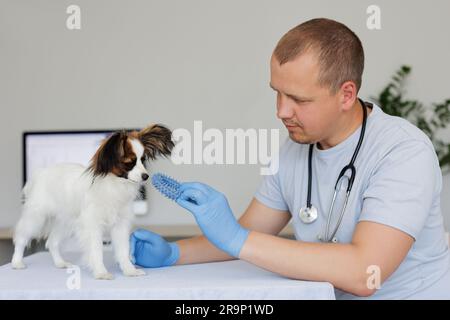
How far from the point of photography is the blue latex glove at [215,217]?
47.5 inches

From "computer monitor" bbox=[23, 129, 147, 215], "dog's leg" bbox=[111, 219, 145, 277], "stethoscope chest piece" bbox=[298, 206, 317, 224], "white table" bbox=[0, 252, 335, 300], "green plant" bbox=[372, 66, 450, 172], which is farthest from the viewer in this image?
"computer monitor" bbox=[23, 129, 147, 215]

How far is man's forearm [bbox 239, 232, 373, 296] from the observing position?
1.17 metres

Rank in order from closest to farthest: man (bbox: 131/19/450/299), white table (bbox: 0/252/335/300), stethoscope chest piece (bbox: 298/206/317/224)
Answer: white table (bbox: 0/252/335/300), man (bbox: 131/19/450/299), stethoscope chest piece (bbox: 298/206/317/224)

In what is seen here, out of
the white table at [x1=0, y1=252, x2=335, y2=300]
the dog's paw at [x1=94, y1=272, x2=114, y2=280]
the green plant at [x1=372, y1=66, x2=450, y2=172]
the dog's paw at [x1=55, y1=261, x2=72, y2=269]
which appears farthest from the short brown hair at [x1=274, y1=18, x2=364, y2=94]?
the green plant at [x1=372, y1=66, x2=450, y2=172]

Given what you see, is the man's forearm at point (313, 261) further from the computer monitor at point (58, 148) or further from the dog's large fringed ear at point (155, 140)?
the computer monitor at point (58, 148)

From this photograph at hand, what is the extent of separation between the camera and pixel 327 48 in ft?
4.22

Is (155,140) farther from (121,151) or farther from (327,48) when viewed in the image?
(327,48)

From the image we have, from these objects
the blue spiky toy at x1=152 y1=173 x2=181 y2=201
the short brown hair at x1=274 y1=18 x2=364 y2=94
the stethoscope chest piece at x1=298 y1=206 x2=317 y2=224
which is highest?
the short brown hair at x1=274 y1=18 x2=364 y2=94

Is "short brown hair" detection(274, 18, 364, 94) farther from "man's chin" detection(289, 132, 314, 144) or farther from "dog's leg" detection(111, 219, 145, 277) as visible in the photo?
"dog's leg" detection(111, 219, 145, 277)

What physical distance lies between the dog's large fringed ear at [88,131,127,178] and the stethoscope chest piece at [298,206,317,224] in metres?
0.44

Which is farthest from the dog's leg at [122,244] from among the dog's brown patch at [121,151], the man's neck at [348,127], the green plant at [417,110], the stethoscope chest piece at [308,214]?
the green plant at [417,110]

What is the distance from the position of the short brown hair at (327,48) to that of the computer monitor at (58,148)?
249 centimetres

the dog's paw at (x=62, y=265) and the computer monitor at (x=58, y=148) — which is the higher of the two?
the dog's paw at (x=62, y=265)

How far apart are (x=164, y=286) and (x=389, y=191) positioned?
1.55 feet
